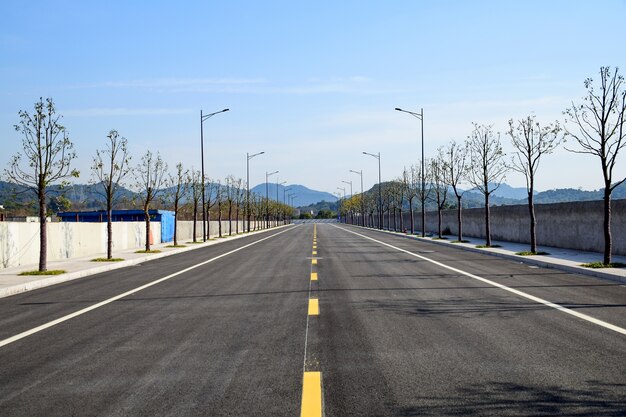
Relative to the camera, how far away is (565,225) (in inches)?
1026

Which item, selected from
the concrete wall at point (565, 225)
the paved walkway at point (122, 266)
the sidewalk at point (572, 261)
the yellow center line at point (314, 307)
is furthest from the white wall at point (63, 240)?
the concrete wall at point (565, 225)

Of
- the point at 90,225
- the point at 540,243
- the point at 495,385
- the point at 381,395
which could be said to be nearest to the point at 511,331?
the point at 495,385

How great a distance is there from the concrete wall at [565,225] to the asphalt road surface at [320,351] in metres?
8.98

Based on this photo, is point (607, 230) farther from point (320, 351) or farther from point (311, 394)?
point (311, 394)

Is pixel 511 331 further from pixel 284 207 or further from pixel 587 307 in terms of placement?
pixel 284 207

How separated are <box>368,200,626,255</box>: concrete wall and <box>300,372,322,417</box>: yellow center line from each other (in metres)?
19.1

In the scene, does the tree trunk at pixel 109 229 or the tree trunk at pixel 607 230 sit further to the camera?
the tree trunk at pixel 109 229

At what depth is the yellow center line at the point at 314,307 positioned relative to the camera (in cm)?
998

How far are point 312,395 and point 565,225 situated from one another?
23746mm

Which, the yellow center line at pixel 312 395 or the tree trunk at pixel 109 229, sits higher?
the tree trunk at pixel 109 229

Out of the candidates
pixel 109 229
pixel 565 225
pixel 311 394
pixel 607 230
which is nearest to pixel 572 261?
pixel 607 230

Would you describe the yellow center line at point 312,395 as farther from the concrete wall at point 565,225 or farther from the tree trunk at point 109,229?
the tree trunk at point 109,229

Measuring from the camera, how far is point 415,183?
6241 cm

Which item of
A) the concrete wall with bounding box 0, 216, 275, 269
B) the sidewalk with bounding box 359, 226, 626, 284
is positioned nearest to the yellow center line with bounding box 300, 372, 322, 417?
the sidewalk with bounding box 359, 226, 626, 284
